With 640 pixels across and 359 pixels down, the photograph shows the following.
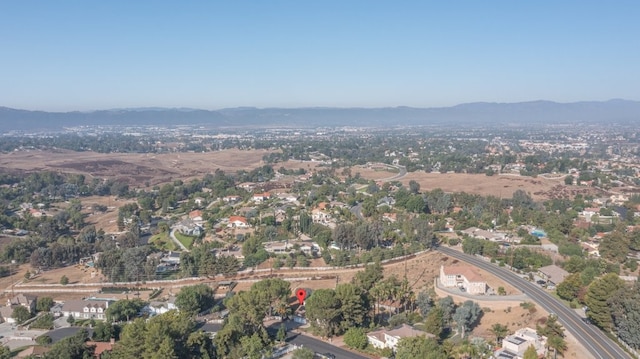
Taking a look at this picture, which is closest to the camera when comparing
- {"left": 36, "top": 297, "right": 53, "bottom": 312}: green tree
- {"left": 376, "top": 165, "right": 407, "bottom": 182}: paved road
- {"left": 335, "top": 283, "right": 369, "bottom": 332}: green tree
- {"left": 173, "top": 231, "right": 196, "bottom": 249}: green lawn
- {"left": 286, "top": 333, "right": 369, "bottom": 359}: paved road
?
{"left": 286, "top": 333, "right": 369, "bottom": 359}: paved road

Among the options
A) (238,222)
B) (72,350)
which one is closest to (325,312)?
(72,350)

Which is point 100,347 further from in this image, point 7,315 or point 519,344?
point 519,344

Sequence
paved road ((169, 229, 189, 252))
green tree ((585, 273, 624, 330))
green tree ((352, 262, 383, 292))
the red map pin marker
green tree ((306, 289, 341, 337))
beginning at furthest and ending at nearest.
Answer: paved road ((169, 229, 189, 252)) < the red map pin marker < green tree ((352, 262, 383, 292)) < green tree ((306, 289, 341, 337)) < green tree ((585, 273, 624, 330))

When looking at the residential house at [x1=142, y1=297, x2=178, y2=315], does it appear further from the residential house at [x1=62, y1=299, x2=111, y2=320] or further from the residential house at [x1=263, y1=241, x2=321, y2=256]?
the residential house at [x1=263, y1=241, x2=321, y2=256]

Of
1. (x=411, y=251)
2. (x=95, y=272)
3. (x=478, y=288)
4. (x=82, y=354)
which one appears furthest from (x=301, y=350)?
(x=95, y=272)

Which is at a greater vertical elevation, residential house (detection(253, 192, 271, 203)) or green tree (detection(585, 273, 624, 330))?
green tree (detection(585, 273, 624, 330))

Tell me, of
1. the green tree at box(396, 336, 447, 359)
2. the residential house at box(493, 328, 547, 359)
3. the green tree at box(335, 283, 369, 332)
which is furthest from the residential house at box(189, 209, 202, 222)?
the residential house at box(493, 328, 547, 359)
